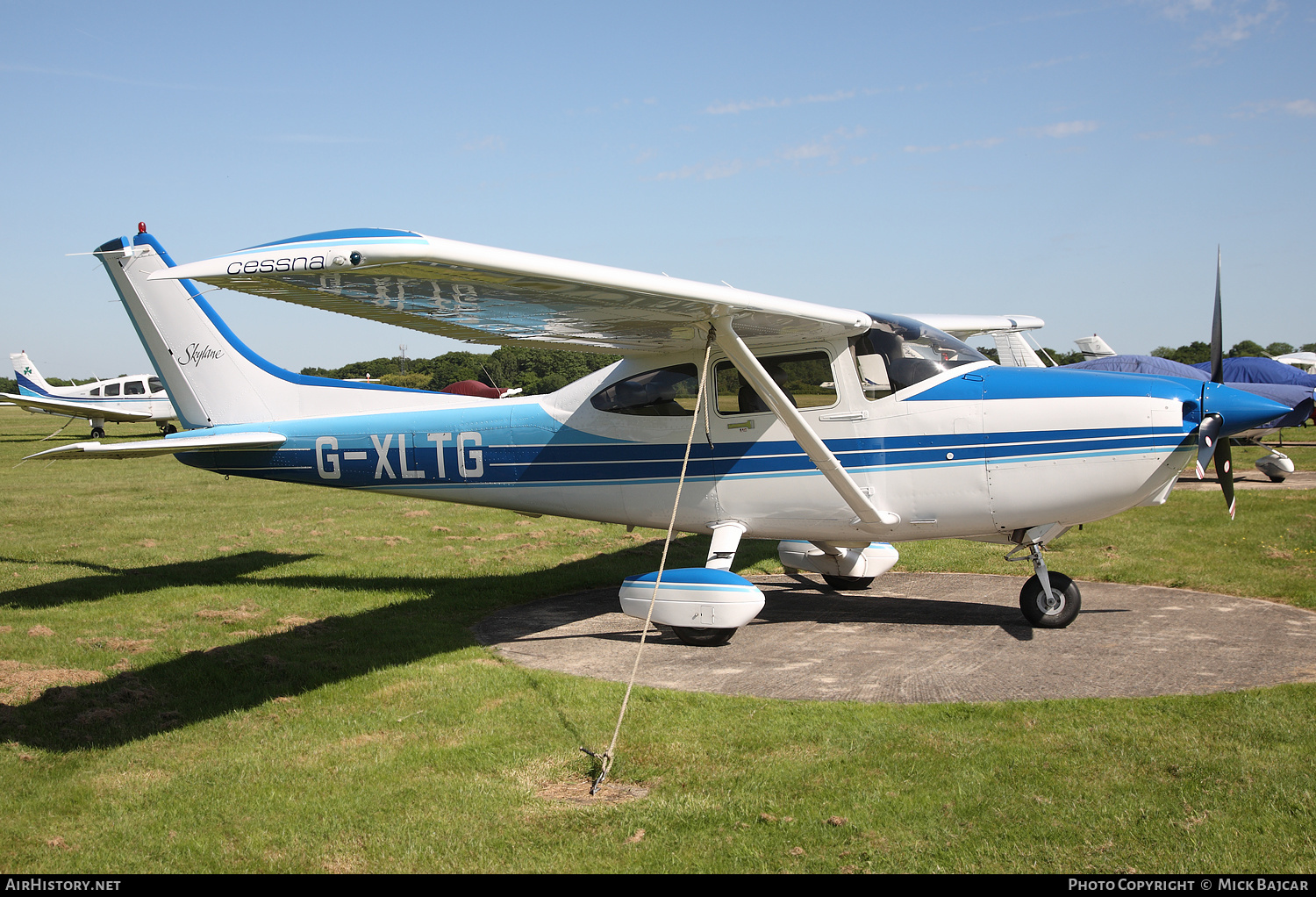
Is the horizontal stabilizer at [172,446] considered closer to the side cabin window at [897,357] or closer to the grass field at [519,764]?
the grass field at [519,764]

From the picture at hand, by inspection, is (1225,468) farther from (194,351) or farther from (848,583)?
(194,351)

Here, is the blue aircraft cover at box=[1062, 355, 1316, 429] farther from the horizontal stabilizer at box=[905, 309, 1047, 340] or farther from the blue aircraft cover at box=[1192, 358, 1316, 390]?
the horizontal stabilizer at box=[905, 309, 1047, 340]

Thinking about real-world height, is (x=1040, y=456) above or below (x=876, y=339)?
below

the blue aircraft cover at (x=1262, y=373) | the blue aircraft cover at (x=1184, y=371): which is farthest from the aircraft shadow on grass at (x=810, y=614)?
the blue aircraft cover at (x=1262, y=373)

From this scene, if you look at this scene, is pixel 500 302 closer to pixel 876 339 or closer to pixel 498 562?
pixel 876 339

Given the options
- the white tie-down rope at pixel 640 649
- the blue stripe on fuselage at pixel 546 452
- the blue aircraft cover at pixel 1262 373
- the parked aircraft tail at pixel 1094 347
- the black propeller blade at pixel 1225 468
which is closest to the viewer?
the white tie-down rope at pixel 640 649

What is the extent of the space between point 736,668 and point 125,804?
4.02m

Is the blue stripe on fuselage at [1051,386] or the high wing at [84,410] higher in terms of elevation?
the high wing at [84,410]

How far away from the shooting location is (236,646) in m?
7.34

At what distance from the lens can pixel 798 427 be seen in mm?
7215

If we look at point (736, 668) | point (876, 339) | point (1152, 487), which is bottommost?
point (736, 668)

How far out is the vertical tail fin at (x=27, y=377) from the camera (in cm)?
3791

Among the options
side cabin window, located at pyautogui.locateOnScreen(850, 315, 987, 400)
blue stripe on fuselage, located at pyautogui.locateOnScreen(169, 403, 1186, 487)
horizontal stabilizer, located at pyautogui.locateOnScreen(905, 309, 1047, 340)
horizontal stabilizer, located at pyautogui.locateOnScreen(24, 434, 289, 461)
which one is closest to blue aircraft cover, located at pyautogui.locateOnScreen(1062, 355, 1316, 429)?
horizontal stabilizer, located at pyautogui.locateOnScreen(905, 309, 1047, 340)
